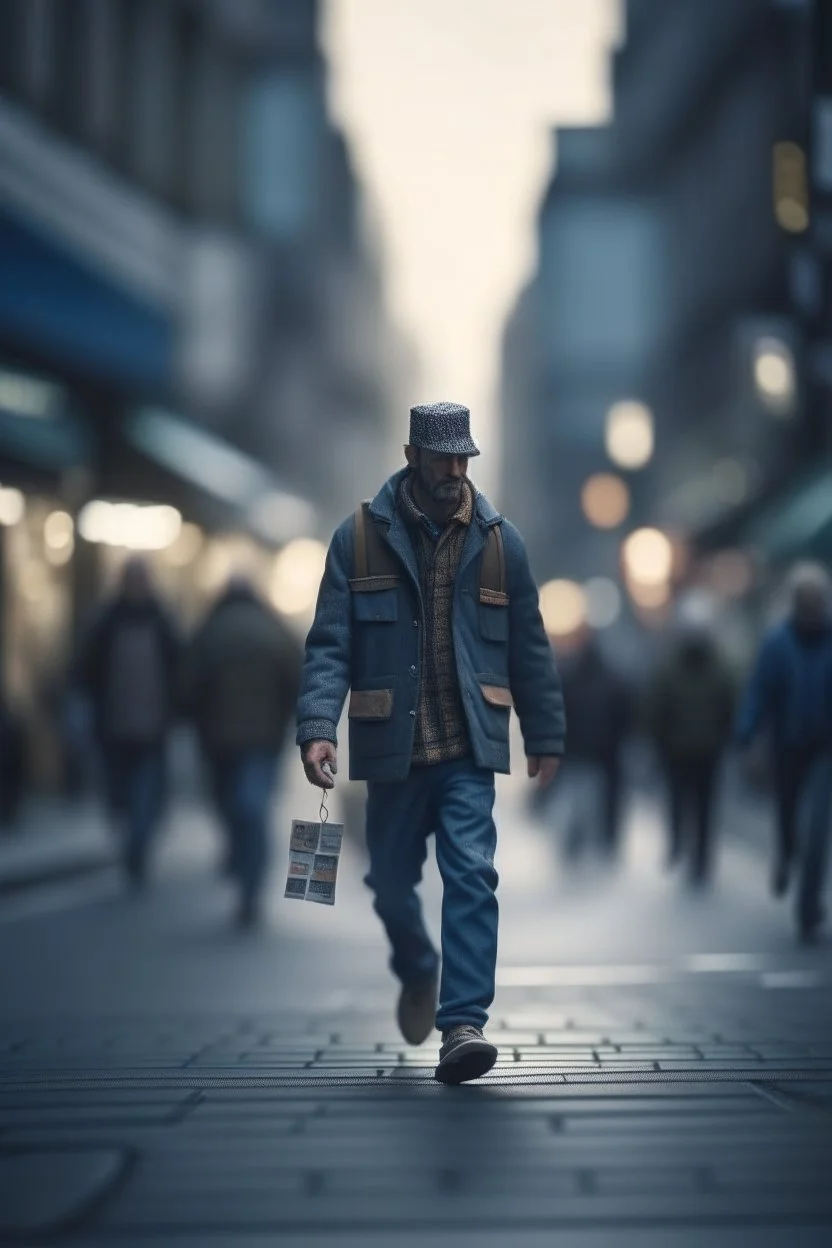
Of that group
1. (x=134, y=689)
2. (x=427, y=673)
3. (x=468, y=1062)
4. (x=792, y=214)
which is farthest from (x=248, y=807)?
(x=792, y=214)

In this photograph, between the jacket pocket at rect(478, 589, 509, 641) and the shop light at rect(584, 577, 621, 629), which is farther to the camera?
the shop light at rect(584, 577, 621, 629)

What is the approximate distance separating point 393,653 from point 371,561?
289mm

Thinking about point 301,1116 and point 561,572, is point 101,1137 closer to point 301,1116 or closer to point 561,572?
point 301,1116

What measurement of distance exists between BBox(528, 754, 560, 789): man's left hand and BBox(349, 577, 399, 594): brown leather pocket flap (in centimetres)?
74

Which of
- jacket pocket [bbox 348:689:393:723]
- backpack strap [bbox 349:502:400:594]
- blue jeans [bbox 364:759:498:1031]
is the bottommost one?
blue jeans [bbox 364:759:498:1031]

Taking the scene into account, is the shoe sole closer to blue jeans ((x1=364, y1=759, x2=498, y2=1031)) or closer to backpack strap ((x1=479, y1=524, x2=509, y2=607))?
blue jeans ((x1=364, y1=759, x2=498, y2=1031))

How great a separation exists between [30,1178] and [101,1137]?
0.45 metres

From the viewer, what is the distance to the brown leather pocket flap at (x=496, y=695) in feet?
19.3

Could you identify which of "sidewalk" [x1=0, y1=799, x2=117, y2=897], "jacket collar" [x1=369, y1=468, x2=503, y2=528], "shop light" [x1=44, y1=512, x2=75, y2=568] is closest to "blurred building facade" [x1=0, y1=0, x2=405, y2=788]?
"shop light" [x1=44, y1=512, x2=75, y2=568]

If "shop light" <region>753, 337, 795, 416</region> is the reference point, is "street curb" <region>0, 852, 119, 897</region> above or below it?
below

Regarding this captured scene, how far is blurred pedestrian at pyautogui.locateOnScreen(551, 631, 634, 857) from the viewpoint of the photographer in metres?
14.3

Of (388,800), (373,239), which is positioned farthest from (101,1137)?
(373,239)

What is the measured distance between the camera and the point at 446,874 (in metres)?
5.80

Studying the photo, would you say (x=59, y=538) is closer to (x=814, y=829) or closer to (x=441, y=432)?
(x=814, y=829)
